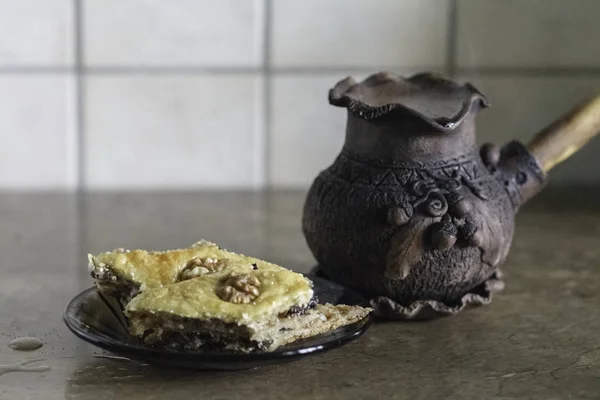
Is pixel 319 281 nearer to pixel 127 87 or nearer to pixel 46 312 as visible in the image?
pixel 46 312

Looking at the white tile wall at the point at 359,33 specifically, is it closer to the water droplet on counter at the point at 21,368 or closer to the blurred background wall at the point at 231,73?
the blurred background wall at the point at 231,73

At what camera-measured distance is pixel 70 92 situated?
3.51ft

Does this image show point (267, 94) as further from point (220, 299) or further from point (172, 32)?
point (220, 299)

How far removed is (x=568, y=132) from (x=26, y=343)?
514 millimetres

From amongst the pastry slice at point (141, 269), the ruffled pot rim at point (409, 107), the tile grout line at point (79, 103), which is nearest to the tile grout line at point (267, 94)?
the tile grout line at point (79, 103)

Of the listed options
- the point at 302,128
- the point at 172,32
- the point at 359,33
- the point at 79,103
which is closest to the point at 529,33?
the point at 359,33

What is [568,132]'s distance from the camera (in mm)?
745

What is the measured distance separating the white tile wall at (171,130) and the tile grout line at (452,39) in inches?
10.5

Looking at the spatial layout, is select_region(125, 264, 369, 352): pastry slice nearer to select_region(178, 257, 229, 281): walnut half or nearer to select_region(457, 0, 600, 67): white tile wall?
select_region(178, 257, 229, 281): walnut half

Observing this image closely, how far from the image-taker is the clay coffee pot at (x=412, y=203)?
2.07ft

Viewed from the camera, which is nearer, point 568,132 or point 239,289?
point 239,289

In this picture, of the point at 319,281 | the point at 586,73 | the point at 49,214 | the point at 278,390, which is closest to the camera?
the point at 278,390

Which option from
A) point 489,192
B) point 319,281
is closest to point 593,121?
point 489,192

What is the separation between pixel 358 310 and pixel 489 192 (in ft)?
0.53
